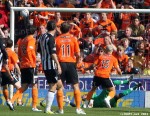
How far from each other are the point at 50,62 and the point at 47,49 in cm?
28

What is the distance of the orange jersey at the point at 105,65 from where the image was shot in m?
A: 19.2

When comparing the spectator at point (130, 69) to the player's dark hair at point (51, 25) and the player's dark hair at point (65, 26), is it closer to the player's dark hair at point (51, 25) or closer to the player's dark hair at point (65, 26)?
the player's dark hair at point (65, 26)

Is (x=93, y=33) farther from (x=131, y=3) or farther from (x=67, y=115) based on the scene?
(x=67, y=115)

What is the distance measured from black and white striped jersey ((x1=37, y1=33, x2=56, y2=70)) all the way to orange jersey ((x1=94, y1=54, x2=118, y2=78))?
3.10 metres

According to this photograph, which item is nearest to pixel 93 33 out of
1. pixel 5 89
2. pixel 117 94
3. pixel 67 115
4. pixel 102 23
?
pixel 102 23

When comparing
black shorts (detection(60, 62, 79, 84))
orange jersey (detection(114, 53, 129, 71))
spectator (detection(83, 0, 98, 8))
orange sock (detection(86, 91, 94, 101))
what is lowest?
orange sock (detection(86, 91, 94, 101))

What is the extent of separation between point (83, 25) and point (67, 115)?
259 inches

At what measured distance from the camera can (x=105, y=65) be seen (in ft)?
63.1

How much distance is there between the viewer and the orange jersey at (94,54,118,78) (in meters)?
19.2

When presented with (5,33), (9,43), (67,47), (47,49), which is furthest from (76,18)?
(47,49)

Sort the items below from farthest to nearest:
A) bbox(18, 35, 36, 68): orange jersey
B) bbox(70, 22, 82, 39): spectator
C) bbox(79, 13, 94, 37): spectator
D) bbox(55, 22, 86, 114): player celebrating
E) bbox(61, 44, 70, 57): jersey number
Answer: bbox(79, 13, 94, 37): spectator, bbox(70, 22, 82, 39): spectator, bbox(18, 35, 36, 68): orange jersey, bbox(61, 44, 70, 57): jersey number, bbox(55, 22, 86, 114): player celebrating

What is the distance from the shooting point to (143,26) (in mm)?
21594

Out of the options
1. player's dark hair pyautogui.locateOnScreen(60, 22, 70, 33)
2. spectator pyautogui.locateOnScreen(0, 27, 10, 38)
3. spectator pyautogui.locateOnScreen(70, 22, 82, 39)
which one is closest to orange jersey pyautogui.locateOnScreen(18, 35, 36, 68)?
player's dark hair pyautogui.locateOnScreen(60, 22, 70, 33)

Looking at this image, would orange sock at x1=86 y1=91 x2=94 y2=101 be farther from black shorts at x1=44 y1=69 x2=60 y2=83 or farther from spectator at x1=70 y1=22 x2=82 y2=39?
black shorts at x1=44 y1=69 x2=60 y2=83
